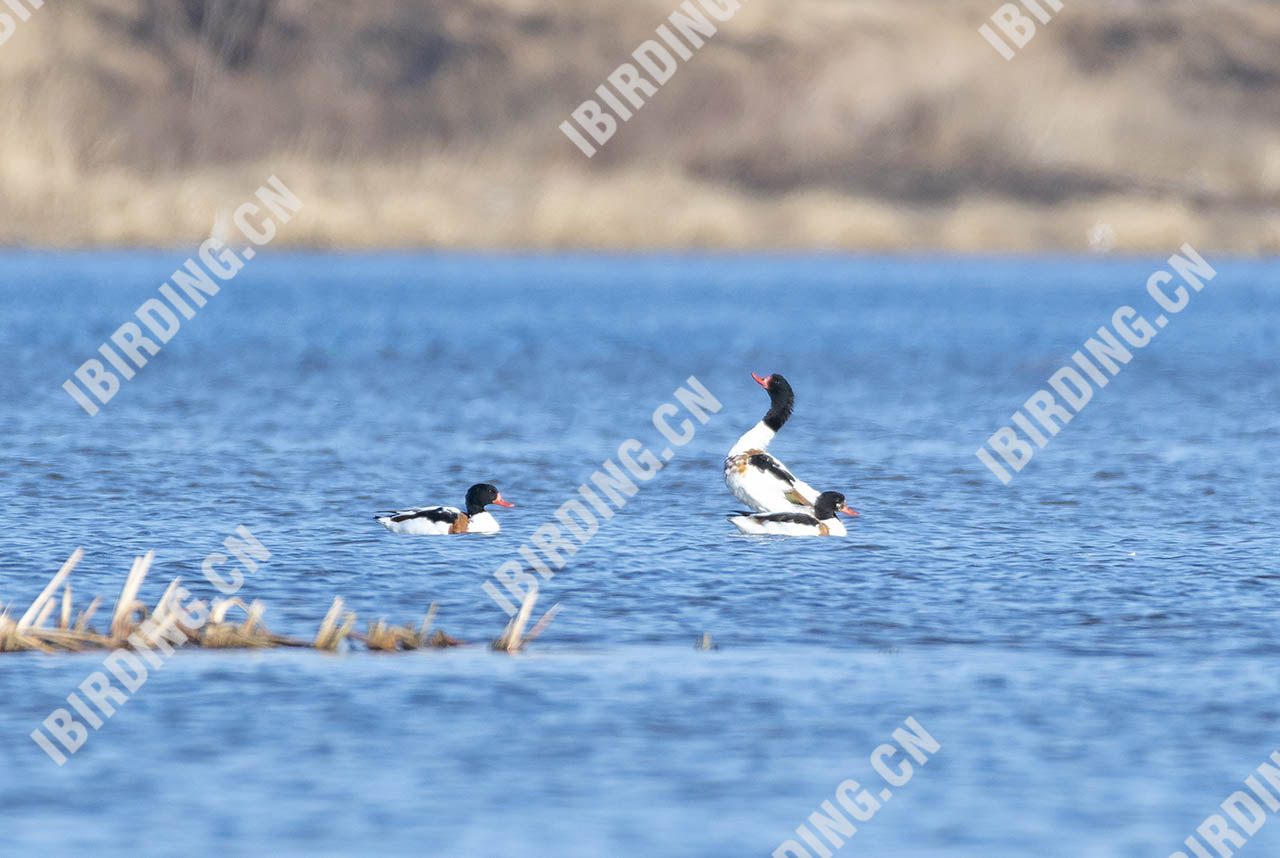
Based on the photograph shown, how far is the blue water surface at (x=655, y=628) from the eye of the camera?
10.0 metres

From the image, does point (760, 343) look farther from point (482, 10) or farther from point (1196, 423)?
point (482, 10)

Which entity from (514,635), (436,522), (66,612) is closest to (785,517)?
(436,522)

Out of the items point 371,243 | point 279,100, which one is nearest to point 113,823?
point 371,243

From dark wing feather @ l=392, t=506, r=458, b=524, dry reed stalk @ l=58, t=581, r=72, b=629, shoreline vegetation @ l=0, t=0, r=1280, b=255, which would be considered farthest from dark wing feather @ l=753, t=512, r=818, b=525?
shoreline vegetation @ l=0, t=0, r=1280, b=255

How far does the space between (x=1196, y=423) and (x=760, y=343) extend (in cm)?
2099

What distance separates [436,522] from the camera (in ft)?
60.1

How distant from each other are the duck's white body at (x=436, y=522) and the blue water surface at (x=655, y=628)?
0.22m

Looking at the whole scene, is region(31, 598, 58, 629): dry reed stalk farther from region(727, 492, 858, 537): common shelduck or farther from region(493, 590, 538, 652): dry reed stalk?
region(727, 492, 858, 537): common shelduck

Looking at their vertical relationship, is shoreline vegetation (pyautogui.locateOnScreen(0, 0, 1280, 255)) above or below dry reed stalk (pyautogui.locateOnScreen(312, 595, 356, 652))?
above

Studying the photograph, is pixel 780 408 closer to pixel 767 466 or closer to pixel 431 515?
pixel 767 466

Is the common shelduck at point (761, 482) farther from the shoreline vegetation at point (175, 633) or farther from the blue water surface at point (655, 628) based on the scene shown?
the shoreline vegetation at point (175, 633)

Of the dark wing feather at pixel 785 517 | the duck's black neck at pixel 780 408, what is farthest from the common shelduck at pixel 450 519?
the duck's black neck at pixel 780 408

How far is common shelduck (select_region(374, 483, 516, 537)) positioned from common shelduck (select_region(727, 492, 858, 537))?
6.77 ft

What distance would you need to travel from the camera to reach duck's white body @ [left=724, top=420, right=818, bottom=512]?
19125 mm
